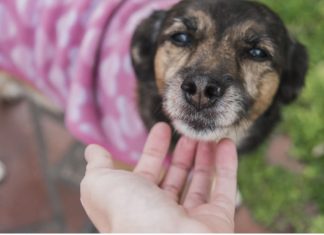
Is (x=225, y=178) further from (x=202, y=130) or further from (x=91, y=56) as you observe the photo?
(x=91, y=56)

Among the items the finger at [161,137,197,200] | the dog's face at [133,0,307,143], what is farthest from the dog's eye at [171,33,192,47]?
the finger at [161,137,197,200]

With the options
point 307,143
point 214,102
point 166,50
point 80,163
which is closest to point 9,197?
point 80,163

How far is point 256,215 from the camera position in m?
2.42

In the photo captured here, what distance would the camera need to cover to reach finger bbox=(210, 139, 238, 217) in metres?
1.47

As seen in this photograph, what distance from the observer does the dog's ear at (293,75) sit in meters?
1.99

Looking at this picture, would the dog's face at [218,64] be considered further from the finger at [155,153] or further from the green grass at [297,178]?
the green grass at [297,178]

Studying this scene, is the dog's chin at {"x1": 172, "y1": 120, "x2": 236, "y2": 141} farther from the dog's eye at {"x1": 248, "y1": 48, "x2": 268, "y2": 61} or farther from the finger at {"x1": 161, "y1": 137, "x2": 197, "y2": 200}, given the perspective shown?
the dog's eye at {"x1": 248, "y1": 48, "x2": 268, "y2": 61}

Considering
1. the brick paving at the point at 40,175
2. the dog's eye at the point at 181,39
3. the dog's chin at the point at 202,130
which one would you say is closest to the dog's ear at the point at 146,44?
the dog's eye at the point at 181,39

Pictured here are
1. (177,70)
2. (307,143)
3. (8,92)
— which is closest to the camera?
(177,70)

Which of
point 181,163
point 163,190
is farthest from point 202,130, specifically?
point 163,190

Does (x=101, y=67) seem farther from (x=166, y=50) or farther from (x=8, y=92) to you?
(x=8, y=92)

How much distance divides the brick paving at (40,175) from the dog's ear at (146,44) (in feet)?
2.64

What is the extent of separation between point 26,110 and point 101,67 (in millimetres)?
1034

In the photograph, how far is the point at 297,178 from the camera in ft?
8.29
